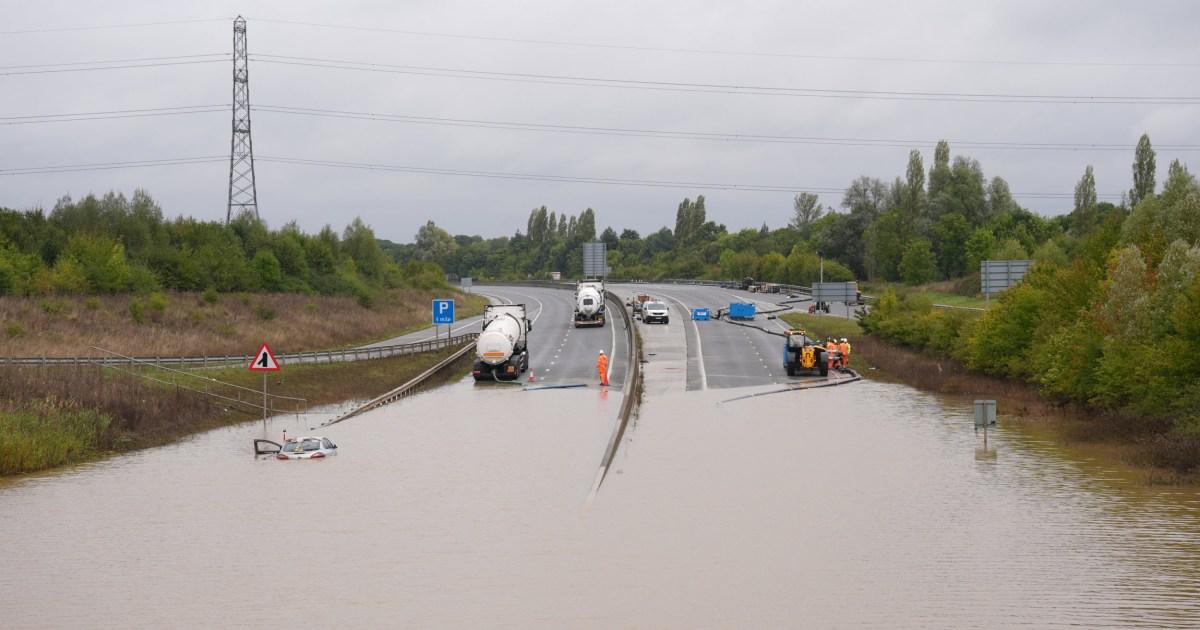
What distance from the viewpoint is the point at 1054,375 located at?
5312 centimetres

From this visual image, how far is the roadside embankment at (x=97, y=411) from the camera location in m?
42.1

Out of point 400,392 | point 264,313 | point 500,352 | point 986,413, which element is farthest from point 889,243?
point 986,413

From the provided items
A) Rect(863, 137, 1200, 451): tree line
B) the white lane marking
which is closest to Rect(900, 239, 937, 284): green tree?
the white lane marking

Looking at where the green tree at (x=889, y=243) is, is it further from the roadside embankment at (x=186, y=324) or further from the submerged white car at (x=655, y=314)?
the roadside embankment at (x=186, y=324)

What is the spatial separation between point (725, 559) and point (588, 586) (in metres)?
3.68

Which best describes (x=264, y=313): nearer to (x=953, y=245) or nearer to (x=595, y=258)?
(x=595, y=258)

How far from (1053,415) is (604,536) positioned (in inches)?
1178

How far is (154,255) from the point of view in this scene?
9619 centimetres

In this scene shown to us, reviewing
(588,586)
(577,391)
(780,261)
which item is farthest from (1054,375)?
(780,261)

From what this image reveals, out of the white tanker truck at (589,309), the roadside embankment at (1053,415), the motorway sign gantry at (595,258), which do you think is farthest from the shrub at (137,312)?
the motorway sign gantry at (595,258)

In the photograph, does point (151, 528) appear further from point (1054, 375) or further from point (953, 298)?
point (953, 298)

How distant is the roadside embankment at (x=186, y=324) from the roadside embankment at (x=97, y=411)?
1543 cm

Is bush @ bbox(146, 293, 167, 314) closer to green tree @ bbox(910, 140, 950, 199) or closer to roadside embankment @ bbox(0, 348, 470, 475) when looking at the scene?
roadside embankment @ bbox(0, 348, 470, 475)

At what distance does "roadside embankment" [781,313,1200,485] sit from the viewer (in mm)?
39531
